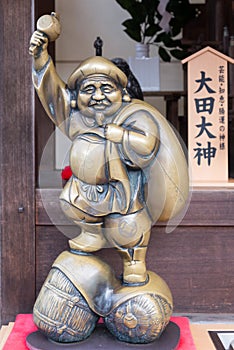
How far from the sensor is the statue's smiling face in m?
0.78

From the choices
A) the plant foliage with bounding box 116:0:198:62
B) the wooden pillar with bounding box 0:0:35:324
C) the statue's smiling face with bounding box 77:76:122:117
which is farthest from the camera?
the plant foliage with bounding box 116:0:198:62

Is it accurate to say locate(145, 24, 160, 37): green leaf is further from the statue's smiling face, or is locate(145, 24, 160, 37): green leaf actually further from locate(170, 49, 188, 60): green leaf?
the statue's smiling face

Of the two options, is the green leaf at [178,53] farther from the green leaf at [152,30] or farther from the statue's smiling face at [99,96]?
the statue's smiling face at [99,96]

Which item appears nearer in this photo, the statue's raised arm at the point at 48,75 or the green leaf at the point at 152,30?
the statue's raised arm at the point at 48,75

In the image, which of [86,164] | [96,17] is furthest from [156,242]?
[96,17]

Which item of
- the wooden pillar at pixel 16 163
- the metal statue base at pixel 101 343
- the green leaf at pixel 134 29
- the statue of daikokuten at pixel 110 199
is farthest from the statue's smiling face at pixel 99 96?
the green leaf at pixel 134 29

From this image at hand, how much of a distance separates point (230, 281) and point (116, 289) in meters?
0.30

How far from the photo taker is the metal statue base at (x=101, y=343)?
80 cm

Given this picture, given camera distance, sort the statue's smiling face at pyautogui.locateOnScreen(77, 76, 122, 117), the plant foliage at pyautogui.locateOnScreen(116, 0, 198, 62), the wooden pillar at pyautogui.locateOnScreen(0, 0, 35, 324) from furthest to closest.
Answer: the plant foliage at pyautogui.locateOnScreen(116, 0, 198, 62) → the wooden pillar at pyautogui.locateOnScreen(0, 0, 35, 324) → the statue's smiling face at pyautogui.locateOnScreen(77, 76, 122, 117)

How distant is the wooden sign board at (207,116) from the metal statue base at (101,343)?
1.15ft

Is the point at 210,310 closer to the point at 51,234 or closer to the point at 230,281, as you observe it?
the point at 230,281

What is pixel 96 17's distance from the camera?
4.97 feet

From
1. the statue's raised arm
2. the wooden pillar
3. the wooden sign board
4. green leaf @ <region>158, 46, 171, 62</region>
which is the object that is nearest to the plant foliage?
green leaf @ <region>158, 46, 171, 62</region>

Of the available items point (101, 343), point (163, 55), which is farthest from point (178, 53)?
point (101, 343)
